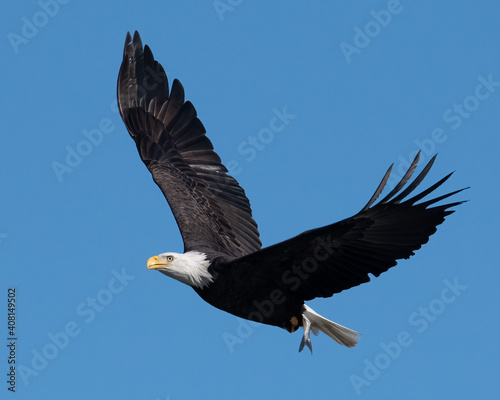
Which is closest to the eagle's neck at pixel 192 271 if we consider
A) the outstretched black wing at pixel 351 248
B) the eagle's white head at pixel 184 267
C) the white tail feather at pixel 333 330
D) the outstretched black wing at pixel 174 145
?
the eagle's white head at pixel 184 267

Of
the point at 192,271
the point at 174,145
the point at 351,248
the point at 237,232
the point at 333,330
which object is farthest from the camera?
the point at 174,145

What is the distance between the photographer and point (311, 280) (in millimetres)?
11453

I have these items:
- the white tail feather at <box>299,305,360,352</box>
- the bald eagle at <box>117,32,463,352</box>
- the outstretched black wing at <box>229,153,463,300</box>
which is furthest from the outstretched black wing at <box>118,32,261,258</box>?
the outstretched black wing at <box>229,153,463,300</box>

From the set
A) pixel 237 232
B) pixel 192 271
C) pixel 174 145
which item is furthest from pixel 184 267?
pixel 174 145

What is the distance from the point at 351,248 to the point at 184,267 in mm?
2124

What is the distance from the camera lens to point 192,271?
1205 cm

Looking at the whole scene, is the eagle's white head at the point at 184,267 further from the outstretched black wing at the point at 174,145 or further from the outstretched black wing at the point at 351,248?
the outstretched black wing at the point at 174,145

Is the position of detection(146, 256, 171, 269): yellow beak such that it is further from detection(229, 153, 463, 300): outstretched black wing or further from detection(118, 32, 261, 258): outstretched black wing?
detection(118, 32, 261, 258): outstretched black wing

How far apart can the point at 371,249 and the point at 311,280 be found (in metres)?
0.87

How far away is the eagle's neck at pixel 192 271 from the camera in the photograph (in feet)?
39.5

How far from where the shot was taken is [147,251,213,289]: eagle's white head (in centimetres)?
1204

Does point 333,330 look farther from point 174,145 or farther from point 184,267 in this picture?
point 174,145

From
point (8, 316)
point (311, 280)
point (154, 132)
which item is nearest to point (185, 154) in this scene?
point (154, 132)

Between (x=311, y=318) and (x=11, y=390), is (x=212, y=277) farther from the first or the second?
(x=11, y=390)
